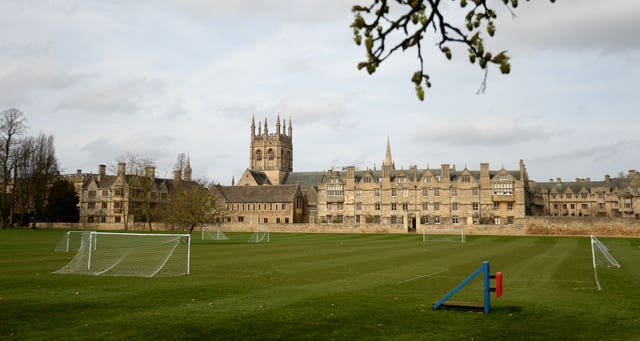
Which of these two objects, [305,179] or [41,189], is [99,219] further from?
[305,179]

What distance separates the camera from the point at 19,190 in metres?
81.4

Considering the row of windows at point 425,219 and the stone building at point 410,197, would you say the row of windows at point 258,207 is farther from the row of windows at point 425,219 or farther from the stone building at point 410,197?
the row of windows at point 425,219

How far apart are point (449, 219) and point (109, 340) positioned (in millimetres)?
78311

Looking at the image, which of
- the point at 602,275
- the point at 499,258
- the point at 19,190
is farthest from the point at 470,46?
the point at 19,190

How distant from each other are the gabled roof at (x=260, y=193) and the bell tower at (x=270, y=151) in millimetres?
30352

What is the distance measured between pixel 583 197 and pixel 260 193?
72.4 meters

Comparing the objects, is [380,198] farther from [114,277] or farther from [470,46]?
[470,46]

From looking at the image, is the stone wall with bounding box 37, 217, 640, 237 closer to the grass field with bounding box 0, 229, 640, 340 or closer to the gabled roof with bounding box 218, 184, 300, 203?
the gabled roof with bounding box 218, 184, 300, 203

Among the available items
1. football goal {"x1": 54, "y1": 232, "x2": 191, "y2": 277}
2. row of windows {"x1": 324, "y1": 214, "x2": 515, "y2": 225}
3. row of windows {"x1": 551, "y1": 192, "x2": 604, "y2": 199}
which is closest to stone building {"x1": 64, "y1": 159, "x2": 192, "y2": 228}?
row of windows {"x1": 324, "y1": 214, "x2": 515, "y2": 225}

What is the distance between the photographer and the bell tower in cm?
13500

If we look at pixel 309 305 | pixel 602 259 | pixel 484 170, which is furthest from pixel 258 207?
pixel 309 305

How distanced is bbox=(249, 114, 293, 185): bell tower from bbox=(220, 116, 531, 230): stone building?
33878 millimetres

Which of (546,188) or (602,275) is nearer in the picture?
(602,275)

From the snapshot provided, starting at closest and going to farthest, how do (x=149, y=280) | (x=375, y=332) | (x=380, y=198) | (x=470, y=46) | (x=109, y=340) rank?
(x=470, y=46) < (x=109, y=340) < (x=375, y=332) < (x=149, y=280) < (x=380, y=198)
